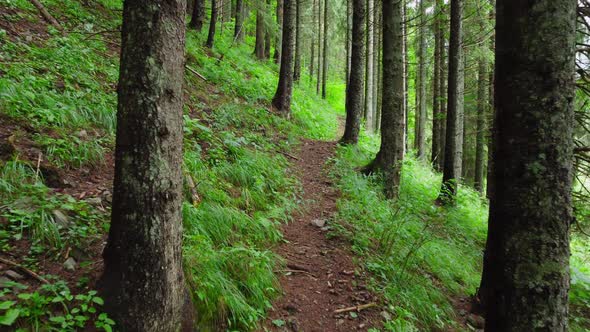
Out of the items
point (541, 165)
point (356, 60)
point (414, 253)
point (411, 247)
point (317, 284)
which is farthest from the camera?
point (356, 60)

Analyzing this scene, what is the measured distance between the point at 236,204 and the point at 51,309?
2.78 m

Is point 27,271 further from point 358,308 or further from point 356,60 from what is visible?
point 356,60

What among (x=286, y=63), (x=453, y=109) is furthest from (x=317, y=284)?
(x=286, y=63)

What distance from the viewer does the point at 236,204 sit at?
495 centimetres

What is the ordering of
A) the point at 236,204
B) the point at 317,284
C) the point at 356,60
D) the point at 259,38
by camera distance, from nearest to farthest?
the point at 317,284
the point at 236,204
the point at 356,60
the point at 259,38

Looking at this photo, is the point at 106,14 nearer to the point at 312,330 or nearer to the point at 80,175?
the point at 80,175

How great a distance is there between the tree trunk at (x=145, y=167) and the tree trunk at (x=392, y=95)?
5.79m

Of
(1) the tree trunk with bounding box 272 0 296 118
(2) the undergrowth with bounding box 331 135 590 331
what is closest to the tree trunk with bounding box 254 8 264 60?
(1) the tree trunk with bounding box 272 0 296 118

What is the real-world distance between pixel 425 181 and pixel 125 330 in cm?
1039

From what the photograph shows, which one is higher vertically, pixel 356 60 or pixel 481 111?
pixel 356 60

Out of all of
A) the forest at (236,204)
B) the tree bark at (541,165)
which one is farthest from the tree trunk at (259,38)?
the tree bark at (541,165)

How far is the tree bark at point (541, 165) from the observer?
82.3 inches

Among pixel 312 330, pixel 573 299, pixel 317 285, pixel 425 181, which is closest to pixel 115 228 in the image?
pixel 312 330

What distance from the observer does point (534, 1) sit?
2.12 meters
